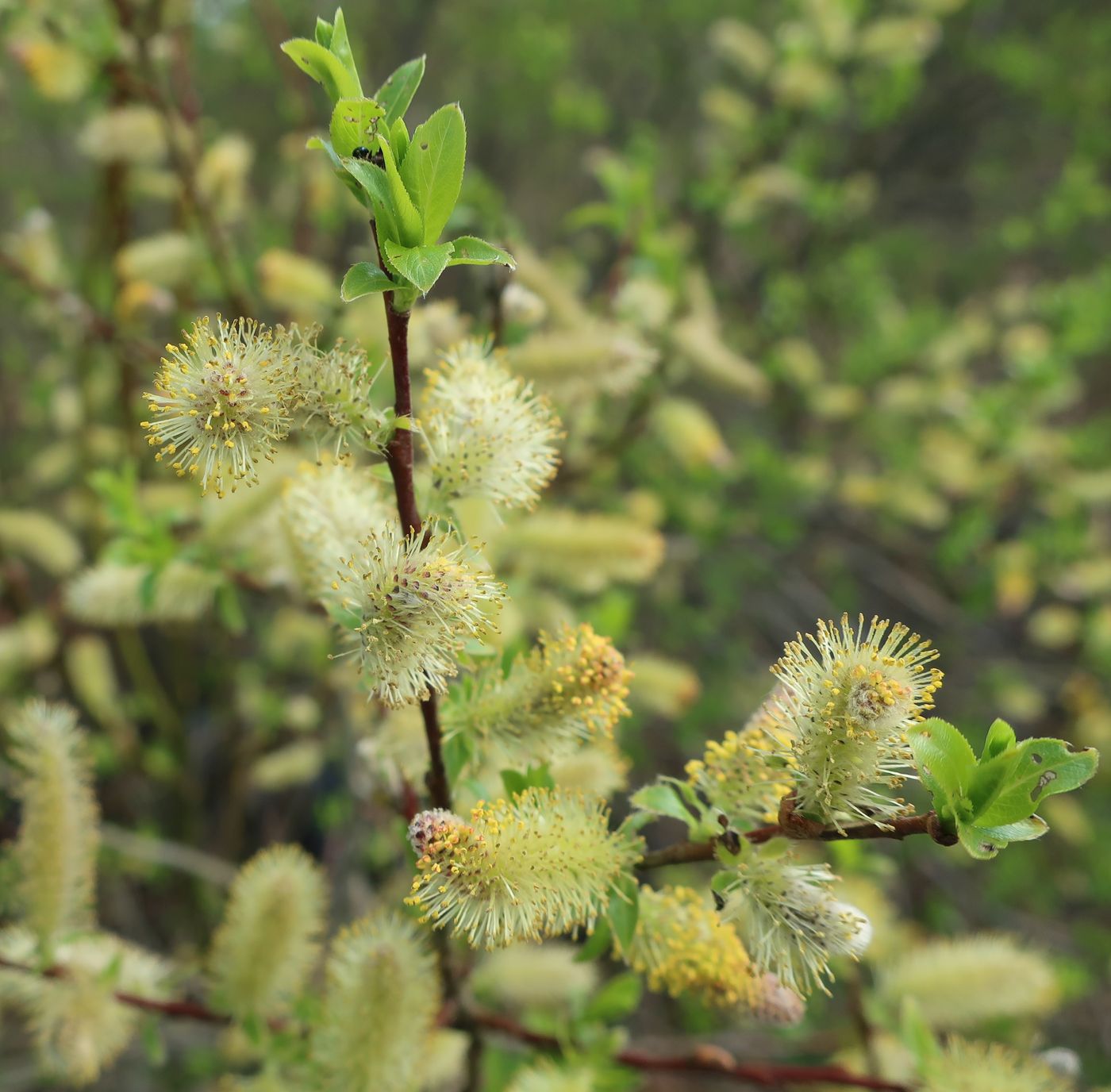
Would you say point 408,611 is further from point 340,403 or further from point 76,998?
point 76,998

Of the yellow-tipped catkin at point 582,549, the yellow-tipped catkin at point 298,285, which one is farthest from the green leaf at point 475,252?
the yellow-tipped catkin at point 298,285

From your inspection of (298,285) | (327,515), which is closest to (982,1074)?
(327,515)

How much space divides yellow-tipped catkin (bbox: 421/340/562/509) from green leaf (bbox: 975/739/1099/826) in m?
0.40

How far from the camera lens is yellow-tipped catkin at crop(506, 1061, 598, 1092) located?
2.88 ft

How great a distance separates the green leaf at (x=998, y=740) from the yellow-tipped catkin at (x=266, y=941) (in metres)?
0.79

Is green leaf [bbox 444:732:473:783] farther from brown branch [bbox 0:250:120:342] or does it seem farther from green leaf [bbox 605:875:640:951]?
brown branch [bbox 0:250:120:342]

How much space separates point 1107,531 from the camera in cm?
356

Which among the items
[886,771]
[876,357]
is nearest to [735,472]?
[876,357]

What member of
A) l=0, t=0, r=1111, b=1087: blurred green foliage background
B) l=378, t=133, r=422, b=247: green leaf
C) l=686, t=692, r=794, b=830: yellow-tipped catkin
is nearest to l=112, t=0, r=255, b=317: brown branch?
l=0, t=0, r=1111, b=1087: blurred green foliage background

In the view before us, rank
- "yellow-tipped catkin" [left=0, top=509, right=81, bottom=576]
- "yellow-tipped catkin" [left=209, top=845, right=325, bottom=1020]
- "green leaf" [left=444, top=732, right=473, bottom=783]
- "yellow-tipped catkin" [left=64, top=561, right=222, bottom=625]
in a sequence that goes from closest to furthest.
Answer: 1. "green leaf" [left=444, top=732, right=473, bottom=783]
2. "yellow-tipped catkin" [left=209, top=845, right=325, bottom=1020]
3. "yellow-tipped catkin" [left=64, top=561, right=222, bottom=625]
4. "yellow-tipped catkin" [left=0, top=509, right=81, bottom=576]

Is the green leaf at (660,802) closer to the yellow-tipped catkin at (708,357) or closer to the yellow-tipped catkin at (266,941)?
the yellow-tipped catkin at (266,941)

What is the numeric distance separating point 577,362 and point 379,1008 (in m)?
0.85

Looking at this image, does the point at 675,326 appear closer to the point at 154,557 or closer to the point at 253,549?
the point at 253,549

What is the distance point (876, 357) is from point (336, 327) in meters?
2.29
